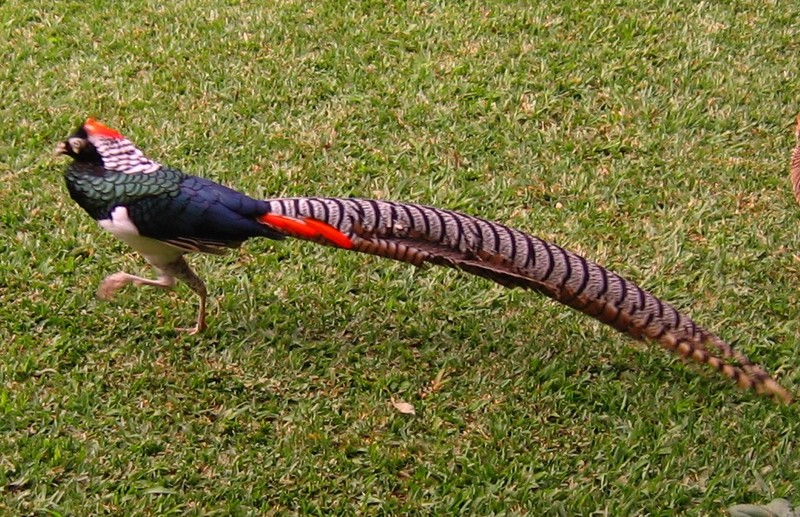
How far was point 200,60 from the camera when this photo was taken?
5477mm

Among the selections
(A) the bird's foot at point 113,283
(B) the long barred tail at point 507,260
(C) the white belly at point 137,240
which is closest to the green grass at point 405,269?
(A) the bird's foot at point 113,283

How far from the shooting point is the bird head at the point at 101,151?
131 inches

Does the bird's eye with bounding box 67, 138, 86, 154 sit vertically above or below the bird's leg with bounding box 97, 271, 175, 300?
above

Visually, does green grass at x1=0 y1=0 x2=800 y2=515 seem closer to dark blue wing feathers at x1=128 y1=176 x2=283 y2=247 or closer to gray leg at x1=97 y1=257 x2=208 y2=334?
gray leg at x1=97 y1=257 x2=208 y2=334

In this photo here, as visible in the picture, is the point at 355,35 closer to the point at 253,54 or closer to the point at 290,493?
→ the point at 253,54

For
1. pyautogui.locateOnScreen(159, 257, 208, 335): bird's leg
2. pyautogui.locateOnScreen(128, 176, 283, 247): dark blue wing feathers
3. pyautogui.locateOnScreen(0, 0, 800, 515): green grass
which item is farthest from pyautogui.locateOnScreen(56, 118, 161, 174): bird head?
pyautogui.locateOnScreen(0, 0, 800, 515): green grass

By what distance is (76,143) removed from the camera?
331 cm

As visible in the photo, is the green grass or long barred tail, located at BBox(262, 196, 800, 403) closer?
long barred tail, located at BBox(262, 196, 800, 403)

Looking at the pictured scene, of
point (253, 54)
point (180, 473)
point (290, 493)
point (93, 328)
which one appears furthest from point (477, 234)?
point (253, 54)

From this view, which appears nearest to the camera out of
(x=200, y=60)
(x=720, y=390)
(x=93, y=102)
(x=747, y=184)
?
(x=720, y=390)

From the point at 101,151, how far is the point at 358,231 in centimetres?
105

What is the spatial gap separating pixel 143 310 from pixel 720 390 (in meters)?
2.59

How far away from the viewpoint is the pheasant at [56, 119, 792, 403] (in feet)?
10.7

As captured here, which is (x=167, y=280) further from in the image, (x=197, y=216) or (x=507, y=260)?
(x=507, y=260)
